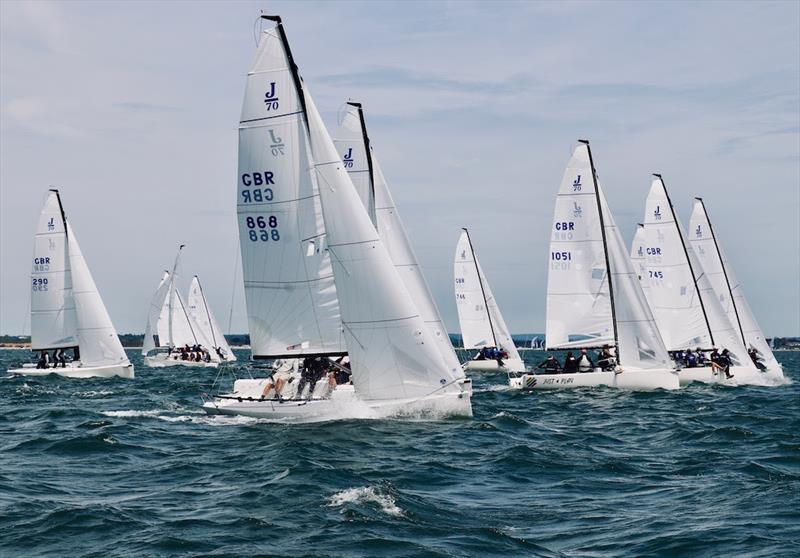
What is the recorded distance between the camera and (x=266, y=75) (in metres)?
24.8

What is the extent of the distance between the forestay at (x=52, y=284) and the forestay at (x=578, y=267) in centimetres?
2373

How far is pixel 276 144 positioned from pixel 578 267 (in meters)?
17.3

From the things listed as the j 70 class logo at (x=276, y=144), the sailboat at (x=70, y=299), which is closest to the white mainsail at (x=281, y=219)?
the j 70 class logo at (x=276, y=144)

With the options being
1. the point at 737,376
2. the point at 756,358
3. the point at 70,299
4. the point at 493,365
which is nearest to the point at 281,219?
the point at 737,376

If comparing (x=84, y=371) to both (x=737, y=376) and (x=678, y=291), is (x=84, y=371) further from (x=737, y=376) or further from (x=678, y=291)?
(x=737, y=376)

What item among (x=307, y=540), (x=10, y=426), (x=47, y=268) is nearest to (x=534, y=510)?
(x=307, y=540)

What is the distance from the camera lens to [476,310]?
206 ft

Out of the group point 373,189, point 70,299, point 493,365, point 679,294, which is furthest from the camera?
point 493,365

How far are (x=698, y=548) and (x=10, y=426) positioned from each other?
18.4m

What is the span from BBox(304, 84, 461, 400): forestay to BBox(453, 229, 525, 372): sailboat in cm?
3830

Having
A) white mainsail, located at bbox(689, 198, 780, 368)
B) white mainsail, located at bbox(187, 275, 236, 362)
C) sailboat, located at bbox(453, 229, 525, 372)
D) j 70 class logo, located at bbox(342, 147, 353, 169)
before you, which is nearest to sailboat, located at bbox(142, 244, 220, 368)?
white mainsail, located at bbox(187, 275, 236, 362)

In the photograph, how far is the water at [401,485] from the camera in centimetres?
1239

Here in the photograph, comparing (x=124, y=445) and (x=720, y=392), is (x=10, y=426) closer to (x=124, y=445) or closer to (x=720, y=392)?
(x=124, y=445)

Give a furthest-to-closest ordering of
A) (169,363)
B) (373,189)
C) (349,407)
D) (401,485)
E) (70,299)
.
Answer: (169,363) < (70,299) < (373,189) < (349,407) < (401,485)
